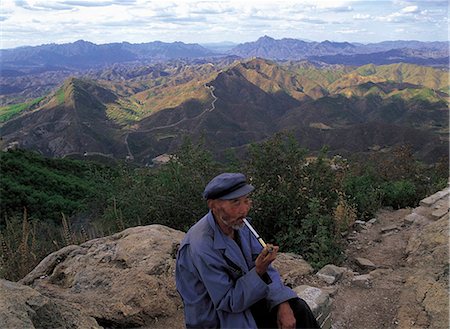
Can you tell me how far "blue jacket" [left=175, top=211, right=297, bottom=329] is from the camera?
2273mm

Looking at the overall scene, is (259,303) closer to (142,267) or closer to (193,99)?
(142,267)

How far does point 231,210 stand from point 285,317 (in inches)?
28.2

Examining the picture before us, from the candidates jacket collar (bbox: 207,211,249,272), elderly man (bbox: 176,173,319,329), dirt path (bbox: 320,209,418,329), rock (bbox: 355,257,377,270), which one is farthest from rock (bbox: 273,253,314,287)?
jacket collar (bbox: 207,211,249,272)

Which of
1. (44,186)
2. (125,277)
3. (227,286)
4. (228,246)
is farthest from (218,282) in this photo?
(44,186)

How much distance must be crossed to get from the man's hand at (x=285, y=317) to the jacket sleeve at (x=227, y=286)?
7.3 inches

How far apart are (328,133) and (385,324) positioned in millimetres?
A: 82950

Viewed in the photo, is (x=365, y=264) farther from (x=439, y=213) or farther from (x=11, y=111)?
(x=11, y=111)

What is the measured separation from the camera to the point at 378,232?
7.09m

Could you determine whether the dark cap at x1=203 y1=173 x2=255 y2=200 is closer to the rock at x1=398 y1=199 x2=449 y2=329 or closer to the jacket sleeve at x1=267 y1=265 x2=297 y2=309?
the jacket sleeve at x1=267 y1=265 x2=297 y2=309

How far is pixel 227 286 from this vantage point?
2.28m

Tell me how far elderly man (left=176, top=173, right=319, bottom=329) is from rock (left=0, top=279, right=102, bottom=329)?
3.72ft

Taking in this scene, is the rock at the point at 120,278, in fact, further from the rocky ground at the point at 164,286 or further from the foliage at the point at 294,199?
the foliage at the point at 294,199

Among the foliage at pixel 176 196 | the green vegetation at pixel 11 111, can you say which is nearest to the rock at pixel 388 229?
the foliage at pixel 176 196

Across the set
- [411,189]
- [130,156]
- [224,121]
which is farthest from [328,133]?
[411,189]
